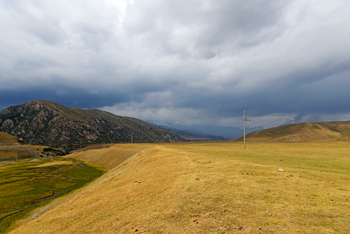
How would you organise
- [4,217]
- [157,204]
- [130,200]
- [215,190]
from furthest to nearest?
[4,217], [130,200], [215,190], [157,204]

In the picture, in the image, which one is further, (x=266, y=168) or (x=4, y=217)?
(x=4, y=217)

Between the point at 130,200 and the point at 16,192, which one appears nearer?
the point at 130,200

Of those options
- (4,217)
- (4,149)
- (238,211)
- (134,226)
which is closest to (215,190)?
(238,211)

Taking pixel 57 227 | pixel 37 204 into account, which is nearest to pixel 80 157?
pixel 37 204

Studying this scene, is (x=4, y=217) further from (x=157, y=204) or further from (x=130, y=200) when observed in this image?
(x=157, y=204)

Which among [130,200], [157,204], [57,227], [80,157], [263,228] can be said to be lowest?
[80,157]

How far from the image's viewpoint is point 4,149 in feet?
523

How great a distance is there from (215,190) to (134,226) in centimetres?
734

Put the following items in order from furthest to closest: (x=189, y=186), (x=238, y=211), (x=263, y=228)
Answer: (x=189, y=186) → (x=238, y=211) → (x=263, y=228)

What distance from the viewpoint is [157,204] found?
1345cm

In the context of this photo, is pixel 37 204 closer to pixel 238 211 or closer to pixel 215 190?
pixel 215 190

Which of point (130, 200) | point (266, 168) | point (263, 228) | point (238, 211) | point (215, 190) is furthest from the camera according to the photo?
point (266, 168)

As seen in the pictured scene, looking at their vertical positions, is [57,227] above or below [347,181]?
below

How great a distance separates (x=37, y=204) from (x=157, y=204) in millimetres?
44002
